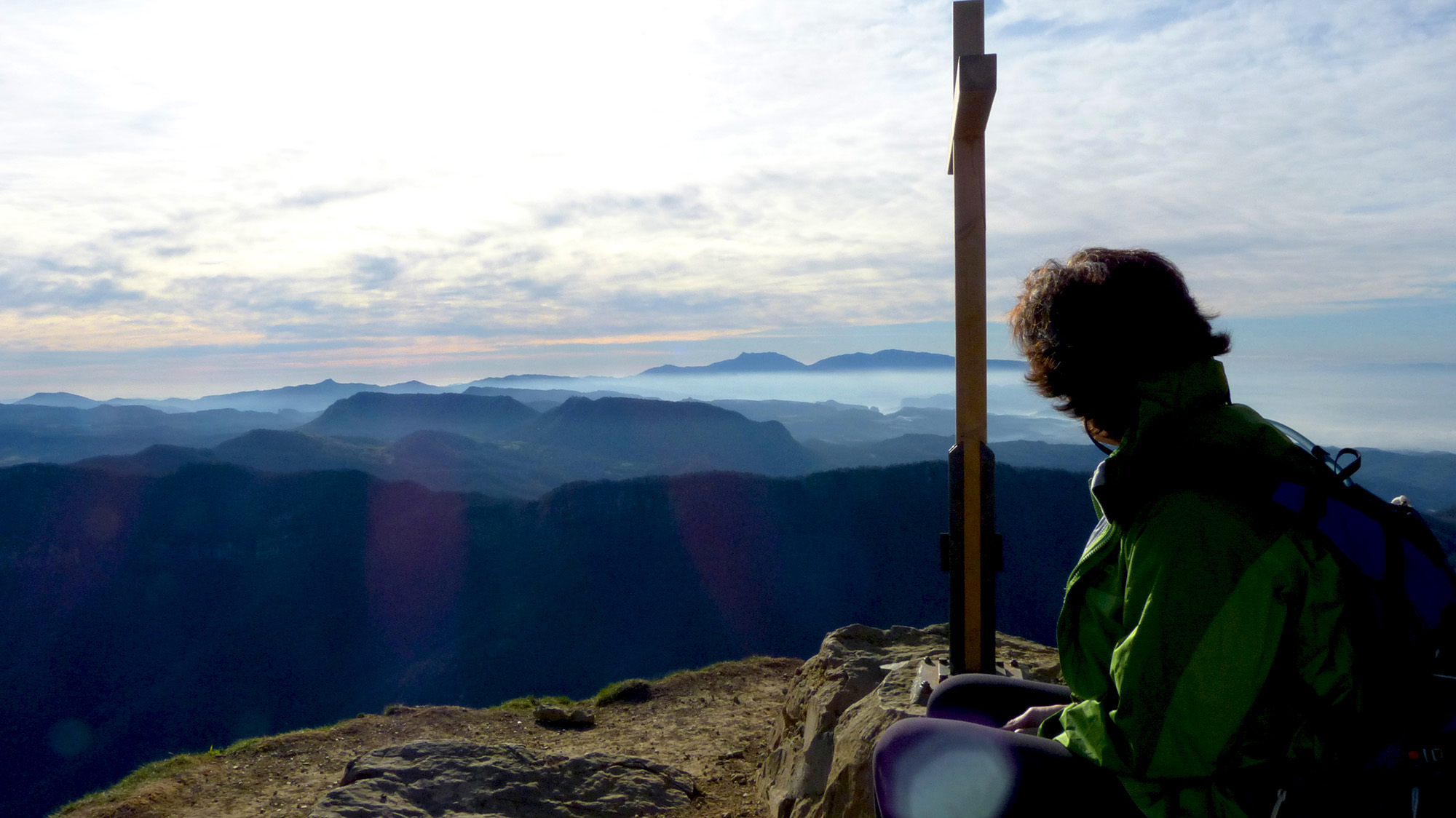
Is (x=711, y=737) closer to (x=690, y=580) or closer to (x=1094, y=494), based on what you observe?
(x=1094, y=494)

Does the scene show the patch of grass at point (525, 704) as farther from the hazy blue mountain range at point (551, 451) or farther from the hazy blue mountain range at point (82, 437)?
the hazy blue mountain range at point (82, 437)

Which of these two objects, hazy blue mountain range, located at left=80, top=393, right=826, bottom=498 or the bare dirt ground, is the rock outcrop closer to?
the bare dirt ground

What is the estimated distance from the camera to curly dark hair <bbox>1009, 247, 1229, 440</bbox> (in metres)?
1.66

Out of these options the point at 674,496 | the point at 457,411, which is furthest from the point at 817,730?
the point at 457,411

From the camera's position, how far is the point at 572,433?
447ft

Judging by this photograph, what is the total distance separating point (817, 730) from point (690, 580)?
5407 cm

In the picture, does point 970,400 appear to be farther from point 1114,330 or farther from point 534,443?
point 534,443

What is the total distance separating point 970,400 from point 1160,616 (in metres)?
2.25

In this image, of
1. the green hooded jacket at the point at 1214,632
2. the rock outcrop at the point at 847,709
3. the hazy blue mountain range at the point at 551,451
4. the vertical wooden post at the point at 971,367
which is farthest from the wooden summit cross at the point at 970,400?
the hazy blue mountain range at the point at 551,451

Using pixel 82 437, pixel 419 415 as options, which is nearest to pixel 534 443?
pixel 419 415

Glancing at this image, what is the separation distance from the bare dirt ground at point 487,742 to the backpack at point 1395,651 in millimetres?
4053

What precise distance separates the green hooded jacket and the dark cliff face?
46287mm

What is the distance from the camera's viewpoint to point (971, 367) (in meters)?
3.49

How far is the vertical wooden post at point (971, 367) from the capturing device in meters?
3.40
